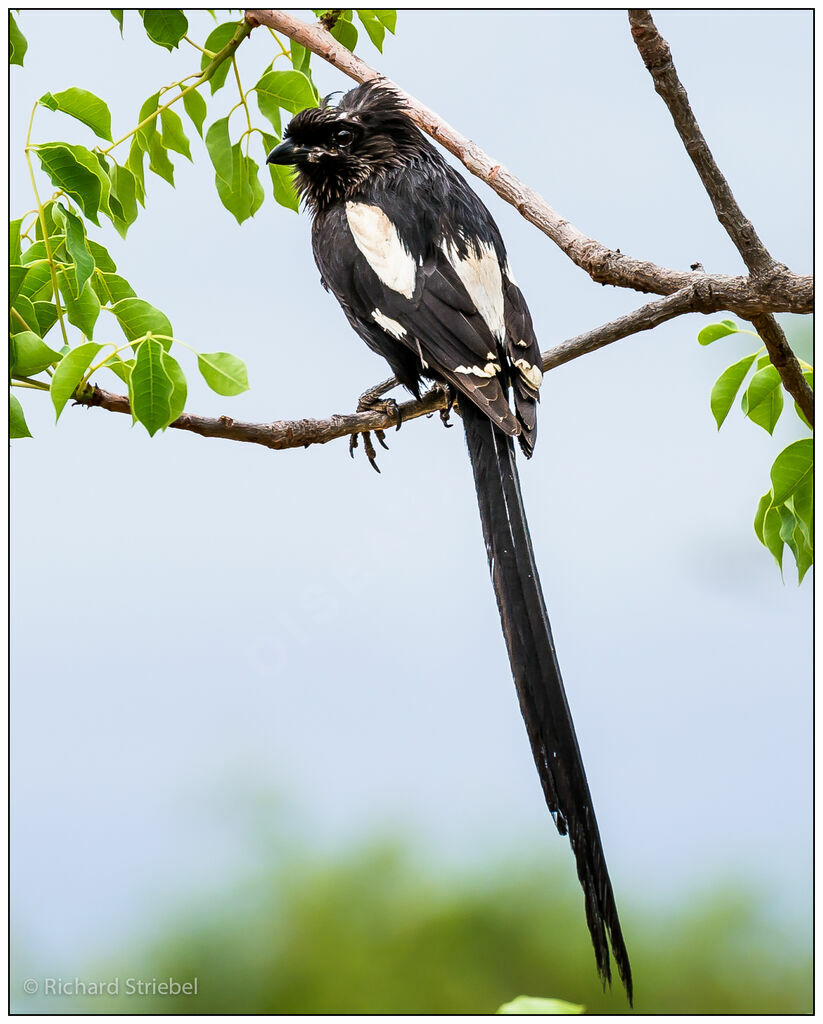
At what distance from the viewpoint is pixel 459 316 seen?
1134mm

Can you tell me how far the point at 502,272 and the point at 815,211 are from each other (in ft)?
1.34

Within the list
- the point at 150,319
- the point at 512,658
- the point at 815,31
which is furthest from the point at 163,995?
the point at 815,31

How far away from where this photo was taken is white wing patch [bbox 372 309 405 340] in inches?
46.1

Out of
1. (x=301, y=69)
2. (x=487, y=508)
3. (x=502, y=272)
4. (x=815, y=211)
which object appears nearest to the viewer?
(x=487, y=508)

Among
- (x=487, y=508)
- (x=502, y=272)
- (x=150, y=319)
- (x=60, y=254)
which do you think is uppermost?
(x=502, y=272)

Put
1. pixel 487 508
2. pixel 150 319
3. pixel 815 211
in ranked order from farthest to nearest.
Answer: pixel 815 211 → pixel 487 508 → pixel 150 319

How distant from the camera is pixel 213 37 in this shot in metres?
1.17

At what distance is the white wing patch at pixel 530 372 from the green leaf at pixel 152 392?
50cm

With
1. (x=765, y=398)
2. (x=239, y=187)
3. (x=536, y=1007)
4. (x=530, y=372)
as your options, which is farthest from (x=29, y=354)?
(x=765, y=398)

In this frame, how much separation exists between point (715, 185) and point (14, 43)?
32.4 inches

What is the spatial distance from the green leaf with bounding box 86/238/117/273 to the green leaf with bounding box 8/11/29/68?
278 mm

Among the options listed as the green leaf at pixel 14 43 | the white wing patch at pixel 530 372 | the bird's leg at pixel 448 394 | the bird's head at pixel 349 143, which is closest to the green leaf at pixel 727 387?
the white wing patch at pixel 530 372

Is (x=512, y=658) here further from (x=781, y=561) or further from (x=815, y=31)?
(x=815, y=31)

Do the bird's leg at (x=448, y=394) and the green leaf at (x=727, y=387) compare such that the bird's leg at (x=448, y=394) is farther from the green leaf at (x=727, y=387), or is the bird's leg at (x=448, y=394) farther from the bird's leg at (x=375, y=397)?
the green leaf at (x=727, y=387)
